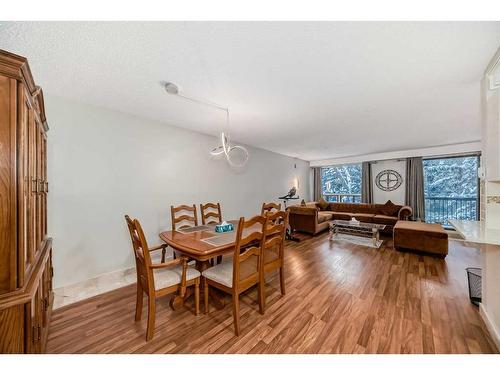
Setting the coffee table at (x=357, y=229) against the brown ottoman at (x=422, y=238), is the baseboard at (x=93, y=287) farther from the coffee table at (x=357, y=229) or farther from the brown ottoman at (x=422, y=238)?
the brown ottoman at (x=422, y=238)

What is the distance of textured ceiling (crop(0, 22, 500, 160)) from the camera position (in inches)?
49.8

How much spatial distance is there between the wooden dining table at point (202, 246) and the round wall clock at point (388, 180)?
18.8 feet

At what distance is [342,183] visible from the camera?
23.2 feet

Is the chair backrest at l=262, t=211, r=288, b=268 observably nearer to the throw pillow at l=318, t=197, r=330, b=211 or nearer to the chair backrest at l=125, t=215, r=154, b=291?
the chair backrest at l=125, t=215, r=154, b=291

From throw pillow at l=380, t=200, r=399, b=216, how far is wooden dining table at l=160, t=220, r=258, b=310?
497 centimetres

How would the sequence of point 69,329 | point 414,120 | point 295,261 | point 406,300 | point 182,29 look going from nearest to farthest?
point 182,29 → point 69,329 → point 406,300 → point 414,120 → point 295,261

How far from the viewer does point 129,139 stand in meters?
2.74

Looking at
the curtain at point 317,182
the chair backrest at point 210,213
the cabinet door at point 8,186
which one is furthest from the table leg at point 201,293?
the curtain at point 317,182

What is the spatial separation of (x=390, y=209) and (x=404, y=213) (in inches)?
14.4

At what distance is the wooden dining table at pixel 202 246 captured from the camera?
174cm

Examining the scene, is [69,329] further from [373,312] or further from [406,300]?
[406,300]
